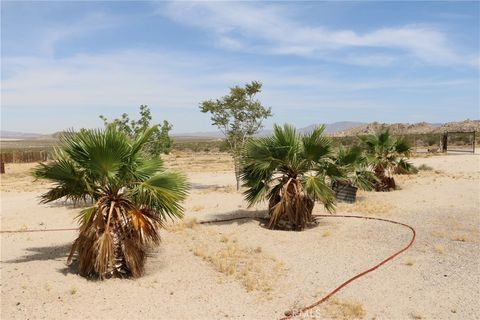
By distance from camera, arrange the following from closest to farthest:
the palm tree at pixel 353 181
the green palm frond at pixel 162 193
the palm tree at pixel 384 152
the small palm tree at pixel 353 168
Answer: the green palm frond at pixel 162 193 < the small palm tree at pixel 353 168 < the palm tree at pixel 353 181 < the palm tree at pixel 384 152

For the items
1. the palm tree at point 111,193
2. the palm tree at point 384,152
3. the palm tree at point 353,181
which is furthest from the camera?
the palm tree at point 384,152

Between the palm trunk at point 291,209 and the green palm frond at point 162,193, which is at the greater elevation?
the green palm frond at point 162,193

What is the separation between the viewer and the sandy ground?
256 inches

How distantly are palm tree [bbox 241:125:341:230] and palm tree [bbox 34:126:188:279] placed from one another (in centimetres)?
380

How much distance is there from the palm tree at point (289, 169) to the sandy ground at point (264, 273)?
0.63 m

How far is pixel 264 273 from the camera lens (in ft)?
26.9

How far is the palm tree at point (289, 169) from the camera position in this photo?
1157 centimetres

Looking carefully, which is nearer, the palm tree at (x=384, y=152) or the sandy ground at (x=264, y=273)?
the sandy ground at (x=264, y=273)

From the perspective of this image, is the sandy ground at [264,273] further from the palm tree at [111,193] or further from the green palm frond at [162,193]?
the green palm frond at [162,193]

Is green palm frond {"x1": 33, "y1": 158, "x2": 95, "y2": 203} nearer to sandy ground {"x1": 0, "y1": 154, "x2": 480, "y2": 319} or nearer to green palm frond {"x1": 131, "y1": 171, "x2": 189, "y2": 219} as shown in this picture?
green palm frond {"x1": 131, "y1": 171, "x2": 189, "y2": 219}

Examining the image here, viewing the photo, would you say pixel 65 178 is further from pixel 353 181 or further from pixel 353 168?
pixel 353 181

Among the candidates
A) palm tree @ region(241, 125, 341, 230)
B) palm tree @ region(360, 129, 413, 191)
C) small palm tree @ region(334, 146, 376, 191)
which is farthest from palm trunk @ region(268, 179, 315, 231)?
palm tree @ region(360, 129, 413, 191)

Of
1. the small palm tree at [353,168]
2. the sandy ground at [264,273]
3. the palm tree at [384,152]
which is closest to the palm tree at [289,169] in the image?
the sandy ground at [264,273]

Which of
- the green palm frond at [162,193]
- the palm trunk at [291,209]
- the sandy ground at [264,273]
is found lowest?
the sandy ground at [264,273]
